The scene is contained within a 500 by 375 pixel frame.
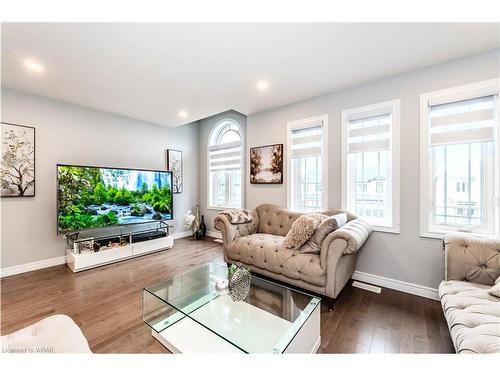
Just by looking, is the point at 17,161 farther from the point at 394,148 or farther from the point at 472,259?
the point at 472,259

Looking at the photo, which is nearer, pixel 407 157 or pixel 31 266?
pixel 407 157

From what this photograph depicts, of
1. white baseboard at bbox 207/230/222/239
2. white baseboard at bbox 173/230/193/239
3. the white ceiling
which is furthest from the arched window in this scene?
the white ceiling

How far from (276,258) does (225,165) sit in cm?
272

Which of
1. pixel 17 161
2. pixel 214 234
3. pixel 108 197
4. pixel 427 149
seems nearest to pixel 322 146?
pixel 427 149

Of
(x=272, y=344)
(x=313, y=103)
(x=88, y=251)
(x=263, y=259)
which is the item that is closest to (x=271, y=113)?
(x=313, y=103)

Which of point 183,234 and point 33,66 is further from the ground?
point 33,66

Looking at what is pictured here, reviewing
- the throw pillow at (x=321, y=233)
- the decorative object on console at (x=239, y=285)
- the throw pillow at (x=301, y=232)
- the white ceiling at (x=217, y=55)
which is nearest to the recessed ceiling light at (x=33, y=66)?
the white ceiling at (x=217, y=55)

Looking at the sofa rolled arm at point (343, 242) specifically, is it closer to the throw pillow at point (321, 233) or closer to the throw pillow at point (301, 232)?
the throw pillow at point (321, 233)

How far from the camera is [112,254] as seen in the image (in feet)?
10.4

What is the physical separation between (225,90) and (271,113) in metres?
0.99

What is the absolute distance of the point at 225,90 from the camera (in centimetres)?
285

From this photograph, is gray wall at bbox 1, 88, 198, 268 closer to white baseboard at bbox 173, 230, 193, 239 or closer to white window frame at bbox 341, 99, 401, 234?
white baseboard at bbox 173, 230, 193, 239

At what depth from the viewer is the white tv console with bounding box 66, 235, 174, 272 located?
2.88 metres

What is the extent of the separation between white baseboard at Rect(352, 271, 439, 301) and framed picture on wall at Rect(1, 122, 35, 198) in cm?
450
